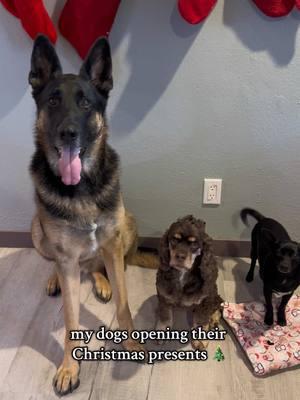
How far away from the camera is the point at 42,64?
1341 millimetres

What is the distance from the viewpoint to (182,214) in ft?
6.88

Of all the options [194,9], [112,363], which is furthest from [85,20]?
[112,363]

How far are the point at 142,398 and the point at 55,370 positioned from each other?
1.19ft

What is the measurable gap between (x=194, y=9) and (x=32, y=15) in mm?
611

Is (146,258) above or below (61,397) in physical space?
above

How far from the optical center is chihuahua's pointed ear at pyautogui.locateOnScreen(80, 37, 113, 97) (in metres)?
1.33

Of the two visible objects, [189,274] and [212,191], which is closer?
[189,274]

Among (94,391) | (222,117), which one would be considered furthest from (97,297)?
(222,117)

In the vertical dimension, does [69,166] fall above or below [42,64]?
below

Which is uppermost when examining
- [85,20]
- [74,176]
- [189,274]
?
[85,20]

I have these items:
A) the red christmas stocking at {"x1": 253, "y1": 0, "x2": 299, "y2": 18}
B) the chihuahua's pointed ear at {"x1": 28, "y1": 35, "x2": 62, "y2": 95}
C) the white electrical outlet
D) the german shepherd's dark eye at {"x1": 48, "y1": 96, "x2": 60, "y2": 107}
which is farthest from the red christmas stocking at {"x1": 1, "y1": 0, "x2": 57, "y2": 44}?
the white electrical outlet

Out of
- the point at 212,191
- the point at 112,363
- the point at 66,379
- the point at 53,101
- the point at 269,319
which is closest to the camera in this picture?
the point at 53,101

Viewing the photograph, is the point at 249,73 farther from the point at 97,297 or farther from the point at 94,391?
the point at 94,391

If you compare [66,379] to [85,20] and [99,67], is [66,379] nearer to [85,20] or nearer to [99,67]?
[99,67]
